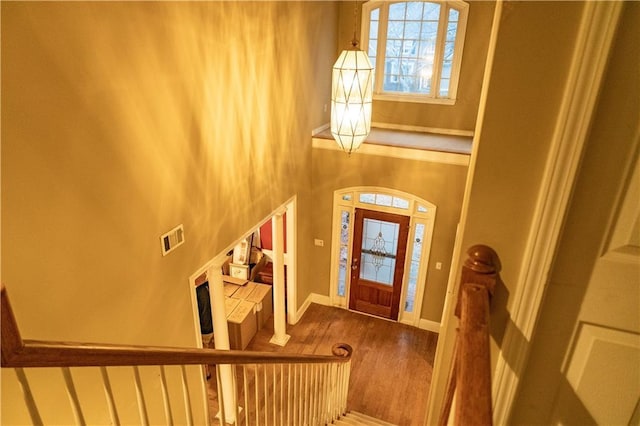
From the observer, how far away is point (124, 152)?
2.34 metres

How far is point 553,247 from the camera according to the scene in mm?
1117

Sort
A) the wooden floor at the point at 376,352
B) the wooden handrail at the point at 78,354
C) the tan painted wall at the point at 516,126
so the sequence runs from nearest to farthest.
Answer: the wooden handrail at the point at 78,354, the tan painted wall at the point at 516,126, the wooden floor at the point at 376,352

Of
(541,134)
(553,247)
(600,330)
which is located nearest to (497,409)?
(600,330)

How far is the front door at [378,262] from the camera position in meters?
5.73

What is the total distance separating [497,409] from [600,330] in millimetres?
460

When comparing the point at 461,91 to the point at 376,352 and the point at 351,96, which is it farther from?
the point at 376,352

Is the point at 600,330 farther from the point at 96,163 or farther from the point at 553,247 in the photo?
the point at 96,163

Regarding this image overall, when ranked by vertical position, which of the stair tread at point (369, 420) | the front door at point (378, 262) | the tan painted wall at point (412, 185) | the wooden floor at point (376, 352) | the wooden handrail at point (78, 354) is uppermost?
the wooden handrail at point (78, 354)

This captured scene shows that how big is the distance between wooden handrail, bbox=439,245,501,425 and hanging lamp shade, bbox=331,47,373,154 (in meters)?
2.97

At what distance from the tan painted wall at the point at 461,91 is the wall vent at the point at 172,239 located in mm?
4049

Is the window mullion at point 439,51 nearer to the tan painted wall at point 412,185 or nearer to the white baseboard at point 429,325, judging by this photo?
the tan painted wall at point 412,185

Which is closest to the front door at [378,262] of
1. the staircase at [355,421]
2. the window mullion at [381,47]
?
the window mullion at [381,47]

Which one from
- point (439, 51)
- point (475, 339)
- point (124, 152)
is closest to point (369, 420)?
point (124, 152)

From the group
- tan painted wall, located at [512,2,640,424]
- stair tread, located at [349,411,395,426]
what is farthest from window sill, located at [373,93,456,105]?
tan painted wall, located at [512,2,640,424]
